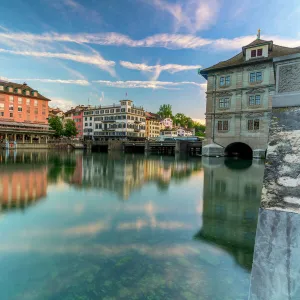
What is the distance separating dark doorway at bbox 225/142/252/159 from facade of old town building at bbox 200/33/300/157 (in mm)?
796

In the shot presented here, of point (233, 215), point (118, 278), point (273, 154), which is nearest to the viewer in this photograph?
point (273, 154)

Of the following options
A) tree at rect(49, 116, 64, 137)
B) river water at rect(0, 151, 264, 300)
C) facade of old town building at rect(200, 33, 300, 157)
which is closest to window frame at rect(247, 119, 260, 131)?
facade of old town building at rect(200, 33, 300, 157)

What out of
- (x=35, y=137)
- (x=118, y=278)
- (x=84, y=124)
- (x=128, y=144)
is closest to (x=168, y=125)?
(x=84, y=124)

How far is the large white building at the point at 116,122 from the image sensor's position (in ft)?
228

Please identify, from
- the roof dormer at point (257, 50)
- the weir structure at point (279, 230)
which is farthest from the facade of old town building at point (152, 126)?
the weir structure at point (279, 230)

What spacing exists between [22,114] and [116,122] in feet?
88.2

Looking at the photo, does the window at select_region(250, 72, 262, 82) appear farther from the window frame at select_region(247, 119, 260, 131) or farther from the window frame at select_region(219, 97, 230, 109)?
the window frame at select_region(247, 119, 260, 131)

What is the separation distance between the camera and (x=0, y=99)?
2365 inches

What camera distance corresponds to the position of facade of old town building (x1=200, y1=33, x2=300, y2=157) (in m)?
28.4

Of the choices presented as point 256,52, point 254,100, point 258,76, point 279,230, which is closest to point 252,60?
point 256,52

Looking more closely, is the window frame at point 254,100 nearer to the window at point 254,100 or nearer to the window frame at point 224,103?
the window at point 254,100

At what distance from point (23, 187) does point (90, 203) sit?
4.78 meters

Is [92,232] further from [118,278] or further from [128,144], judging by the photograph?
[128,144]

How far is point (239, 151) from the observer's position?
36031mm
